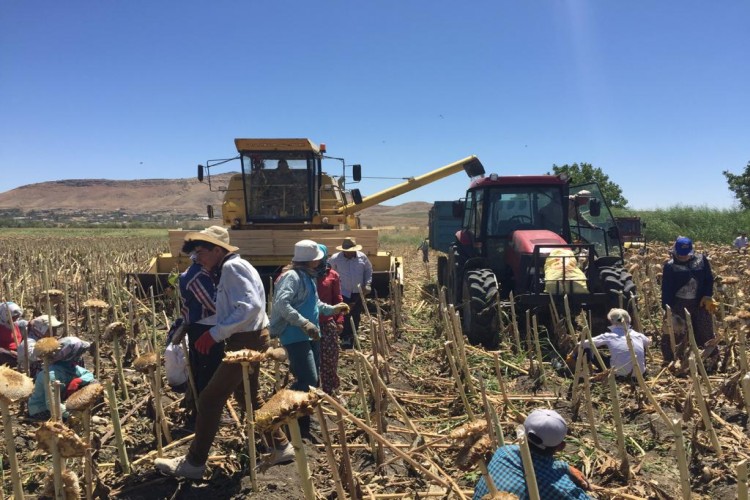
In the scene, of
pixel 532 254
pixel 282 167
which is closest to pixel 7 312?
pixel 532 254

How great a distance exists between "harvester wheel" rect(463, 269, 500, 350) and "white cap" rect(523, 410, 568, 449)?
394 cm

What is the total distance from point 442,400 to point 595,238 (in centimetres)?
448

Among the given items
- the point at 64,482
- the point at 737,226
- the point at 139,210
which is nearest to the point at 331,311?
the point at 64,482

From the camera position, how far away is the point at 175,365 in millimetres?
4250

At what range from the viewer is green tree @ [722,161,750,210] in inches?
1267

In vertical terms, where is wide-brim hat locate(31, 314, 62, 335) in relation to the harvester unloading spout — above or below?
below

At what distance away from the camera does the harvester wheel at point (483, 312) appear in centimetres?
651

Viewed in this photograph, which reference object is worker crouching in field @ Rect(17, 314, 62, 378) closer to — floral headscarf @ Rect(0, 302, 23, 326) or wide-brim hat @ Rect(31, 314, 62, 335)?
wide-brim hat @ Rect(31, 314, 62, 335)

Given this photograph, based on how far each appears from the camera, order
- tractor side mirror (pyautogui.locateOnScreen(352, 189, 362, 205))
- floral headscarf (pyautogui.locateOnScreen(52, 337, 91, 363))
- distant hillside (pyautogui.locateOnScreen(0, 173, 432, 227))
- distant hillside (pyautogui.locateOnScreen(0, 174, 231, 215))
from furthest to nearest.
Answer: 1. distant hillside (pyautogui.locateOnScreen(0, 174, 231, 215))
2. distant hillside (pyautogui.locateOnScreen(0, 173, 432, 227))
3. tractor side mirror (pyautogui.locateOnScreen(352, 189, 362, 205))
4. floral headscarf (pyautogui.locateOnScreen(52, 337, 91, 363))

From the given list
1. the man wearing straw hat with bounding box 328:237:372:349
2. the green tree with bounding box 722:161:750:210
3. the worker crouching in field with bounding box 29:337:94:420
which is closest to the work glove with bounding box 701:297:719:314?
the man wearing straw hat with bounding box 328:237:372:349

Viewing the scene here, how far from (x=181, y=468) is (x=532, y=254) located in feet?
15.6

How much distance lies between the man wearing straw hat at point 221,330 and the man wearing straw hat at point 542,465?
1.45 m

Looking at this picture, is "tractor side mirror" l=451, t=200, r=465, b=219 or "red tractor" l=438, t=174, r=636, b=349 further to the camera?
"tractor side mirror" l=451, t=200, r=465, b=219

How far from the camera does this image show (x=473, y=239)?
8.50 metres
